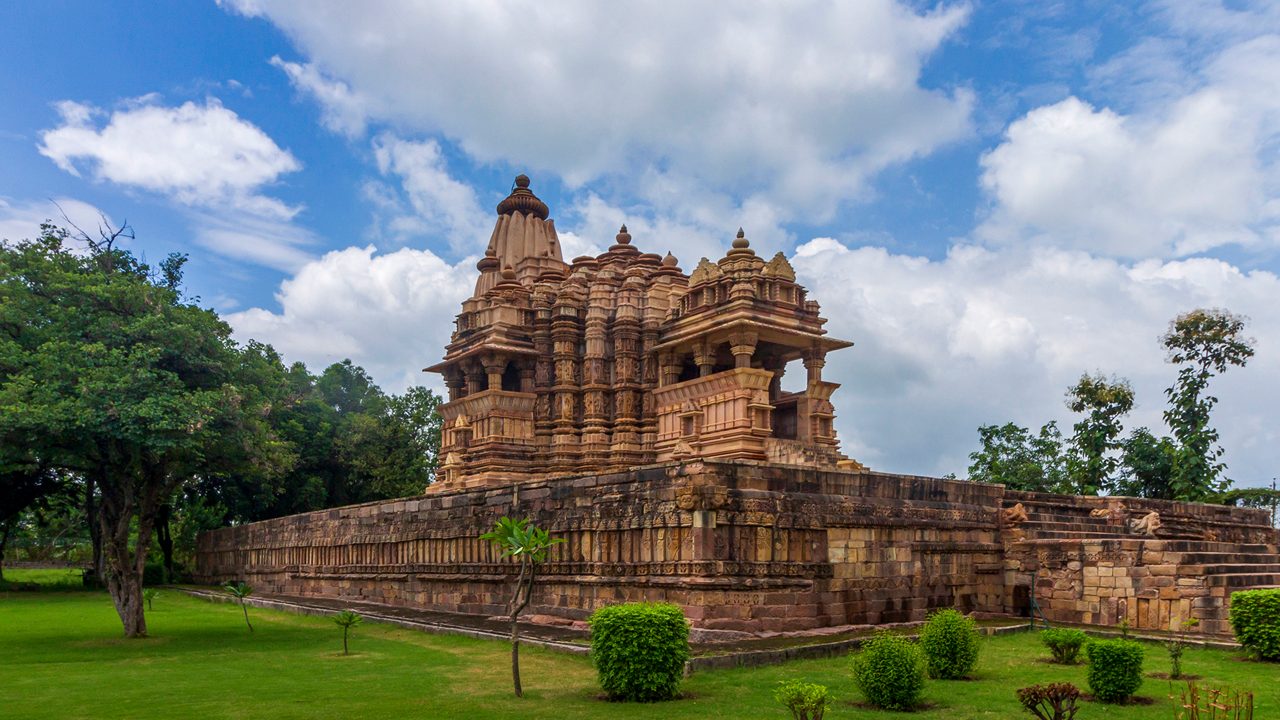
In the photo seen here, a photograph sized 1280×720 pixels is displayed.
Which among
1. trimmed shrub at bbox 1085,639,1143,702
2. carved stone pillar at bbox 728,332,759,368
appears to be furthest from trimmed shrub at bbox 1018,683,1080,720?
carved stone pillar at bbox 728,332,759,368

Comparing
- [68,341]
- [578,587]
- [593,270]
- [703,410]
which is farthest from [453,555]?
[593,270]

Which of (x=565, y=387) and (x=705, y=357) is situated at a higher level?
(x=705, y=357)

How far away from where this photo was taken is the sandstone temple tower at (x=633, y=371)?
20.5 m

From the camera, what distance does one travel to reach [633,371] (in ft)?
75.7

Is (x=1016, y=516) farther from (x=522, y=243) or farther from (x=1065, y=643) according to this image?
(x=522, y=243)

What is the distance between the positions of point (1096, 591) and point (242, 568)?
24995mm

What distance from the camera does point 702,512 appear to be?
13.0 metres

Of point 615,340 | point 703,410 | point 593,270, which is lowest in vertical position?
point 703,410

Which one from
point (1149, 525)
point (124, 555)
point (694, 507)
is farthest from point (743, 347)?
point (124, 555)

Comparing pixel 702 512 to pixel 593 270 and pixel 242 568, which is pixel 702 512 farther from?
pixel 242 568

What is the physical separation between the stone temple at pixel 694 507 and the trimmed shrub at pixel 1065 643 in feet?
10.9

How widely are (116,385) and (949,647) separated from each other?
1228cm

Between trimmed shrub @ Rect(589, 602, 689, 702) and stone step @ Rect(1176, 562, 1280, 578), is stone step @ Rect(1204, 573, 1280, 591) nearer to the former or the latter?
stone step @ Rect(1176, 562, 1280, 578)

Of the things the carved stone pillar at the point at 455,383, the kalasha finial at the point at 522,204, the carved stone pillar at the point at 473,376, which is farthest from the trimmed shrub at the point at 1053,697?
the kalasha finial at the point at 522,204
